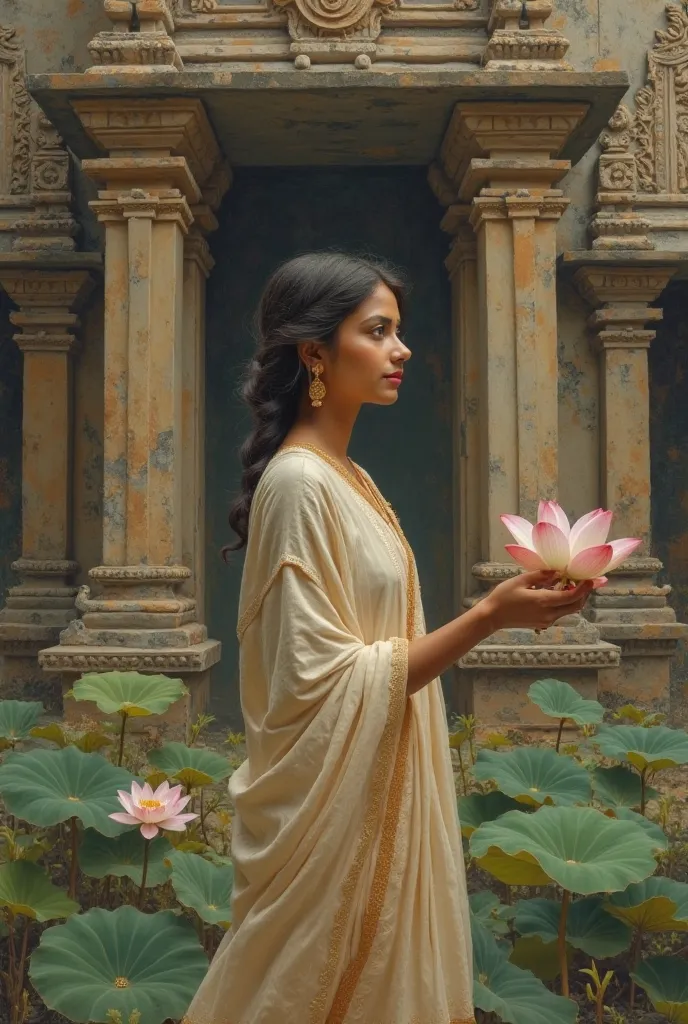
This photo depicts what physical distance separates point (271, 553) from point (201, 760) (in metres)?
1.93

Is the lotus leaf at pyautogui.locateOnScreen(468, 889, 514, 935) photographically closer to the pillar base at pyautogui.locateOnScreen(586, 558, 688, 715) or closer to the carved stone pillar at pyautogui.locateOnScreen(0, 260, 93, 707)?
the pillar base at pyautogui.locateOnScreen(586, 558, 688, 715)

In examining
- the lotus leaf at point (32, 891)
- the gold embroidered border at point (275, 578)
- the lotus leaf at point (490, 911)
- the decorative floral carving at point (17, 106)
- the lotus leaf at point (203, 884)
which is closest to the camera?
the gold embroidered border at point (275, 578)

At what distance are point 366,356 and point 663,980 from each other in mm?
1881

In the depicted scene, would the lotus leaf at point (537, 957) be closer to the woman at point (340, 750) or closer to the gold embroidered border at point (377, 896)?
the woman at point (340, 750)

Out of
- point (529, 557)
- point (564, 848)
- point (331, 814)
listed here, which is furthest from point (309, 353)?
point (564, 848)

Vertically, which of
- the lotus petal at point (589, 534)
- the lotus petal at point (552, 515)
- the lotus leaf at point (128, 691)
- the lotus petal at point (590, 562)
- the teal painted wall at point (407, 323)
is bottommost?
the lotus leaf at point (128, 691)

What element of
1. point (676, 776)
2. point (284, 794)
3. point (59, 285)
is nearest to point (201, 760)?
point (284, 794)

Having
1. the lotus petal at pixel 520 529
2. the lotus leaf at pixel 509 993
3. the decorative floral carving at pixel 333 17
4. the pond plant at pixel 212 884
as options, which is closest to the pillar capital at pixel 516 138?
the decorative floral carving at pixel 333 17

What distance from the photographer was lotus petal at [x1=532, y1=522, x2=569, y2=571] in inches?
71.2

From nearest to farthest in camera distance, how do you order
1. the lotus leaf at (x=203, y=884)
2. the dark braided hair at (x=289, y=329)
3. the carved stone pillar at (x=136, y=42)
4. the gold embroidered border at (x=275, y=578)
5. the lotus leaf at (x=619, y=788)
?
1. the gold embroidered border at (x=275, y=578)
2. the dark braided hair at (x=289, y=329)
3. the lotus leaf at (x=203, y=884)
4. the lotus leaf at (x=619, y=788)
5. the carved stone pillar at (x=136, y=42)

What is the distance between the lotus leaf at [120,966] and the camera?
97.1 inches

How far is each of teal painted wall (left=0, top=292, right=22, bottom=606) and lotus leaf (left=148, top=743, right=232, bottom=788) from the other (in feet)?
13.6

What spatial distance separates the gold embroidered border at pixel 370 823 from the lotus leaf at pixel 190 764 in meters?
1.77

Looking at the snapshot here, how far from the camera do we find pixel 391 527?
212 cm
